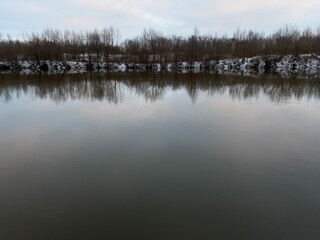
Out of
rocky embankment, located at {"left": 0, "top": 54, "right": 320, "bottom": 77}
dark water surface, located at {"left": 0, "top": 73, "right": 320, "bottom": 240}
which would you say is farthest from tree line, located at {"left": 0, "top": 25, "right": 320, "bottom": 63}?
dark water surface, located at {"left": 0, "top": 73, "right": 320, "bottom": 240}

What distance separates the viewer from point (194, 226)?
9.61 feet

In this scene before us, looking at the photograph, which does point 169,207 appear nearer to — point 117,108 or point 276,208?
point 276,208

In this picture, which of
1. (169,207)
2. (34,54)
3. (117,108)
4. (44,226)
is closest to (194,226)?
(169,207)

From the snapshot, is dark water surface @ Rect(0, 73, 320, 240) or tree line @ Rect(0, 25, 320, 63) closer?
dark water surface @ Rect(0, 73, 320, 240)

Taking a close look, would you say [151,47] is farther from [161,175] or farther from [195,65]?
[161,175]

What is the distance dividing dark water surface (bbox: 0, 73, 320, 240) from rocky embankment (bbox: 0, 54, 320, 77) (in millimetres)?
23097

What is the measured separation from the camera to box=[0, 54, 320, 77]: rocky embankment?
95.4ft

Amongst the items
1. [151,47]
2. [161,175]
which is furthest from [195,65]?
[161,175]

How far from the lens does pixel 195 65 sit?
111 feet

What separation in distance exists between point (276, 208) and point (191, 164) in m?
1.55

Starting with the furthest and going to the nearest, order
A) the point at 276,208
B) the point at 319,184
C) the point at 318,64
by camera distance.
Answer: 1. the point at 318,64
2. the point at 319,184
3. the point at 276,208

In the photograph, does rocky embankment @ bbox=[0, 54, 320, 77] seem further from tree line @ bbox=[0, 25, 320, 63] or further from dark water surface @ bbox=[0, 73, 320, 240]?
dark water surface @ bbox=[0, 73, 320, 240]

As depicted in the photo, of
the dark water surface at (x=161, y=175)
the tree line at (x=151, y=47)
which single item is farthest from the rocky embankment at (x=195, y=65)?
the dark water surface at (x=161, y=175)

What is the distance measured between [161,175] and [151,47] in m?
33.8
